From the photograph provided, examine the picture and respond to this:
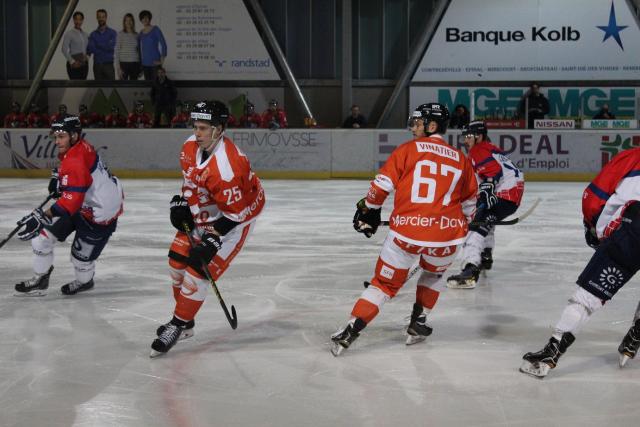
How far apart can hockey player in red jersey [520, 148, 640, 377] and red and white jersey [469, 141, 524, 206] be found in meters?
2.31

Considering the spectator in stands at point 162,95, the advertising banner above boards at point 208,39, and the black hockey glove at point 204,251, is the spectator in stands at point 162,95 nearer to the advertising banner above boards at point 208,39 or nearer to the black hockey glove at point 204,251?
the advertising banner above boards at point 208,39

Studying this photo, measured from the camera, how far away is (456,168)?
4.48 m

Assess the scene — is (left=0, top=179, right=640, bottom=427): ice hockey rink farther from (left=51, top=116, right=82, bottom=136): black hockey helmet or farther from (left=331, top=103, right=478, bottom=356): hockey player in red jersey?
(left=51, top=116, right=82, bottom=136): black hockey helmet

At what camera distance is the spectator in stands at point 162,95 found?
1814 cm

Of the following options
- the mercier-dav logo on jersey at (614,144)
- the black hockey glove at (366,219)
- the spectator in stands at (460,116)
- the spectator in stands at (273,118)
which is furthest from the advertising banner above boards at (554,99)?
the black hockey glove at (366,219)

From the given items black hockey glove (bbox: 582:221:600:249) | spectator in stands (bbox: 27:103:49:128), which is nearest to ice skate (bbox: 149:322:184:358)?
black hockey glove (bbox: 582:221:600:249)

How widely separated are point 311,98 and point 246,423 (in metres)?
16.3

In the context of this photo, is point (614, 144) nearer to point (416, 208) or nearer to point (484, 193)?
point (484, 193)

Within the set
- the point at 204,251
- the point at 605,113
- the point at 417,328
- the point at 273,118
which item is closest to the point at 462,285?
the point at 417,328

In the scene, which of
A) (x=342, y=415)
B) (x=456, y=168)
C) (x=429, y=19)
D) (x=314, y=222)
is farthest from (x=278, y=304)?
(x=429, y=19)

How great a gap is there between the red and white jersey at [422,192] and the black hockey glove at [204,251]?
0.75 metres

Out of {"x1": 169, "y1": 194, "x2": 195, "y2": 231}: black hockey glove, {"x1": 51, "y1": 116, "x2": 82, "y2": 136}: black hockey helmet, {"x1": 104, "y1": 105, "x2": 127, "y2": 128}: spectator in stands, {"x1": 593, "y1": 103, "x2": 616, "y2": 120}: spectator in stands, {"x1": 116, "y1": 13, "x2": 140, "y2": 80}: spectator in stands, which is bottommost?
{"x1": 104, "y1": 105, "x2": 127, "y2": 128}: spectator in stands

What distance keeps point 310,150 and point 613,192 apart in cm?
1123

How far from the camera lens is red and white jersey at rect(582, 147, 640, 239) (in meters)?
3.93
